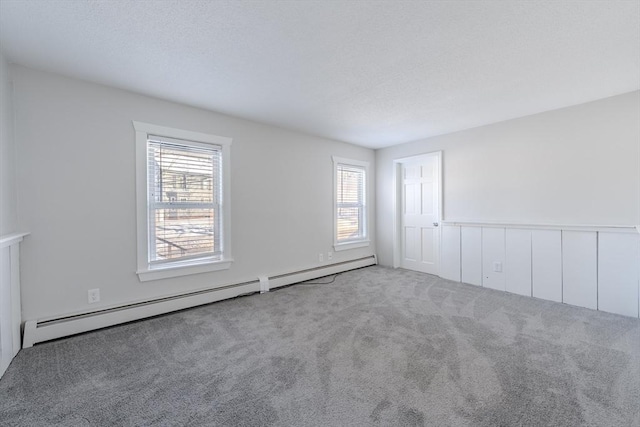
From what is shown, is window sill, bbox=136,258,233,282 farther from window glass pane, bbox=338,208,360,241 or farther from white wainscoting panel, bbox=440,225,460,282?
white wainscoting panel, bbox=440,225,460,282

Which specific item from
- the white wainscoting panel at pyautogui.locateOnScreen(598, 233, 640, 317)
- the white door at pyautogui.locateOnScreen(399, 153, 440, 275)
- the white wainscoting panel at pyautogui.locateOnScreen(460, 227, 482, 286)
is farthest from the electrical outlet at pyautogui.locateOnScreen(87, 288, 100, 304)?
the white wainscoting panel at pyautogui.locateOnScreen(598, 233, 640, 317)

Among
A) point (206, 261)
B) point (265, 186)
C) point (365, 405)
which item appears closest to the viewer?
point (365, 405)

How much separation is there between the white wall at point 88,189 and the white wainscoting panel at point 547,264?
3.74m

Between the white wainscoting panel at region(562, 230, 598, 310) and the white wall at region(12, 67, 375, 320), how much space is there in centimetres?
394

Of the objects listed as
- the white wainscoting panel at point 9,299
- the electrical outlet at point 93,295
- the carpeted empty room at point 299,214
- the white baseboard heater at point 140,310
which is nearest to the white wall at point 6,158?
the carpeted empty room at point 299,214

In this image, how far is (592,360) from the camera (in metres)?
2.03

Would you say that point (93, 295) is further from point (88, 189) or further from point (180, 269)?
point (88, 189)

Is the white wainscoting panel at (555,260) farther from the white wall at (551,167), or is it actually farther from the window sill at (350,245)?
the window sill at (350,245)

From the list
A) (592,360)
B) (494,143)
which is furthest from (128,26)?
(494,143)

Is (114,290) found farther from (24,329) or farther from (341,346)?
(341,346)

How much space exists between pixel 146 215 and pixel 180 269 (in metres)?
0.70

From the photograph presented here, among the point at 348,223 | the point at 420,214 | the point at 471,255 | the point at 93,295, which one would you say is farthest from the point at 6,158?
the point at 471,255

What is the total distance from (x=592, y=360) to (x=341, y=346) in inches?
73.5

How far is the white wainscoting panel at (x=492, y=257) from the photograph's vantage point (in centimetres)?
380
